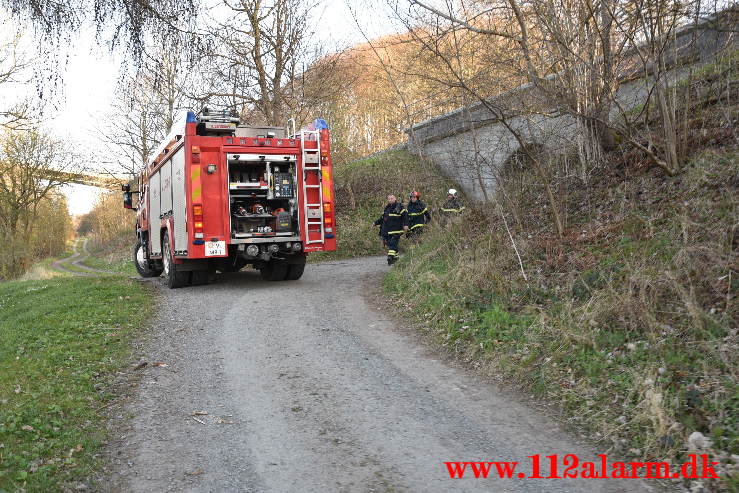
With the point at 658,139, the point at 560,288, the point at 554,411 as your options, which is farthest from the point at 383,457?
the point at 658,139

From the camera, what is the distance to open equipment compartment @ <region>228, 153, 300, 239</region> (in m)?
10.9

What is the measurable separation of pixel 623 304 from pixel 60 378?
5.74 m

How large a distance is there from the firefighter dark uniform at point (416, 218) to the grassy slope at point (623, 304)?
154 inches

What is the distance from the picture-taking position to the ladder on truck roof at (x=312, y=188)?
11.2 meters

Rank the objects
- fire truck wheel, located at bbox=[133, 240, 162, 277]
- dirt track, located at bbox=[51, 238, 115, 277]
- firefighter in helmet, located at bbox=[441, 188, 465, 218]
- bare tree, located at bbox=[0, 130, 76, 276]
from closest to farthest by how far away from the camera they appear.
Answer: firefighter in helmet, located at bbox=[441, 188, 465, 218], fire truck wheel, located at bbox=[133, 240, 162, 277], bare tree, located at bbox=[0, 130, 76, 276], dirt track, located at bbox=[51, 238, 115, 277]

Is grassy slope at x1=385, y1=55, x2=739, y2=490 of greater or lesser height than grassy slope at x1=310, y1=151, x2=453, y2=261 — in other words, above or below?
below

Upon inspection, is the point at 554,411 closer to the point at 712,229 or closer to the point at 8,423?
the point at 712,229

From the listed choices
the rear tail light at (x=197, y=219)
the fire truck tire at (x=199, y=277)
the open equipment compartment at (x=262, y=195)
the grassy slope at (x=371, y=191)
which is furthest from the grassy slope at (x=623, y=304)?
the grassy slope at (x=371, y=191)

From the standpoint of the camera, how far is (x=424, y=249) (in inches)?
449

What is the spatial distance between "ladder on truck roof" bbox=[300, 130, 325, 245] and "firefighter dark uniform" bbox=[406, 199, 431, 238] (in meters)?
3.05

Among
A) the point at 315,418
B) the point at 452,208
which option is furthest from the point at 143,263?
the point at 315,418

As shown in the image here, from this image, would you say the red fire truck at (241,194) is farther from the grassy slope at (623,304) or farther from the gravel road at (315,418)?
the gravel road at (315,418)

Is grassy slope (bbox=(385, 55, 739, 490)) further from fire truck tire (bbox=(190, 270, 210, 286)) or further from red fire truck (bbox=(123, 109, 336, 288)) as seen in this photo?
fire truck tire (bbox=(190, 270, 210, 286))

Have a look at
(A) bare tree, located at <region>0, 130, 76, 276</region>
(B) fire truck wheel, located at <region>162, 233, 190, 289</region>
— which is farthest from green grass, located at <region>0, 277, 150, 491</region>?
(A) bare tree, located at <region>0, 130, 76, 276</region>
